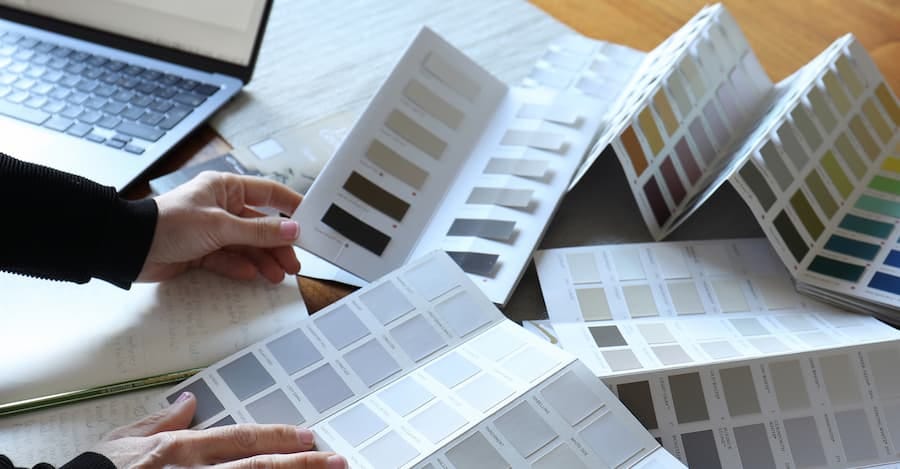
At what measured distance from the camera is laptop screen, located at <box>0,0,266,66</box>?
1.07 meters

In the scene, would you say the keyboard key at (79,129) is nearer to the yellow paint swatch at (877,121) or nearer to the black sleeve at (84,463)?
the black sleeve at (84,463)

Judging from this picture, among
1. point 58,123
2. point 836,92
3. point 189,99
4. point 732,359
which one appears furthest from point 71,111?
point 836,92

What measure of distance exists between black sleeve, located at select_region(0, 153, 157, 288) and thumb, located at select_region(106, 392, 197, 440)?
17 cm

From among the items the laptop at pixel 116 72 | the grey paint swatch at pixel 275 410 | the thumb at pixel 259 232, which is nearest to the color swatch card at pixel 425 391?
the grey paint swatch at pixel 275 410

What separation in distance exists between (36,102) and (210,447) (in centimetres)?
55

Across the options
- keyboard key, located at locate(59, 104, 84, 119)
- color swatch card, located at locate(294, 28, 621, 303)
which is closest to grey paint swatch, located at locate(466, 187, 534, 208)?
color swatch card, located at locate(294, 28, 621, 303)

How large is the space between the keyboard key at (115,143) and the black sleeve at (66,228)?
0.58ft

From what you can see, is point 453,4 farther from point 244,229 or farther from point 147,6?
point 244,229

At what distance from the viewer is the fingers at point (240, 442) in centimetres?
67

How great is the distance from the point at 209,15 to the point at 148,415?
54 centimetres

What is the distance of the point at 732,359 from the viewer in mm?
773

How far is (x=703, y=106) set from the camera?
39.8 inches

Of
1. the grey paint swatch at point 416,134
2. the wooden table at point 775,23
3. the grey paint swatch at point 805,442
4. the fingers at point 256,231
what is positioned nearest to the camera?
the grey paint swatch at point 805,442

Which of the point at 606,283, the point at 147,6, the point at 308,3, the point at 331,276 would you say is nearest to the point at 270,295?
the point at 331,276
